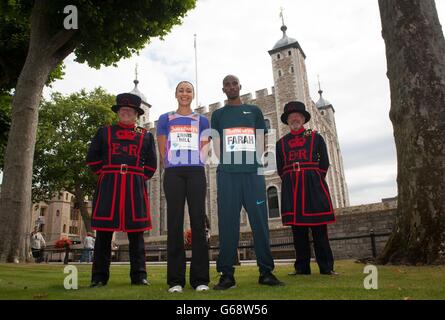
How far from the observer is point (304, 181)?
527 cm

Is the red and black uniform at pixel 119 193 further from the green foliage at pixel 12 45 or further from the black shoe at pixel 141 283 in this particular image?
the green foliage at pixel 12 45

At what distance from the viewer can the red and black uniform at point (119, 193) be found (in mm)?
4344

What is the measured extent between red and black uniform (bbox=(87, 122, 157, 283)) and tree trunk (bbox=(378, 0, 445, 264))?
14.4ft

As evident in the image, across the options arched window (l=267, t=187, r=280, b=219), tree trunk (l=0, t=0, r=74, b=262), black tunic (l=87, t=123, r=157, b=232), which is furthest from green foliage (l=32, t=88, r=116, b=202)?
black tunic (l=87, t=123, r=157, b=232)

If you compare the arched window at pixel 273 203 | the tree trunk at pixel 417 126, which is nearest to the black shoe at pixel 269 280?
the tree trunk at pixel 417 126

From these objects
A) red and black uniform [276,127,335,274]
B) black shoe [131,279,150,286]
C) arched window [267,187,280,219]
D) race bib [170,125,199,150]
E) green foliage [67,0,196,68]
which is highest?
green foliage [67,0,196,68]

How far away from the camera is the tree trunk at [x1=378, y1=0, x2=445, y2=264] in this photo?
230 inches

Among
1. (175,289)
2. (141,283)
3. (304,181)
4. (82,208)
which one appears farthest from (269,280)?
(82,208)

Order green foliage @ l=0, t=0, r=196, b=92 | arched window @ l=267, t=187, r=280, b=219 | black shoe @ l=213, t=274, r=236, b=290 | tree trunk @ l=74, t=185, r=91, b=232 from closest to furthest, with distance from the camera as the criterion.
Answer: black shoe @ l=213, t=274, r=236, b=290 < green foliage @ l=0, t=0, r=196, b=92 < tree trunk @ l=74, t=185, r=91, b=232 < arched window @ l=267, t=187, r=280, b=219

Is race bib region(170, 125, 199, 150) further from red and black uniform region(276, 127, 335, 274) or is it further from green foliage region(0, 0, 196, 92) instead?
green foliage region(0, 0, 196, 92)

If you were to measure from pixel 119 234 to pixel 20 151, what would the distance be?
34.0 metres

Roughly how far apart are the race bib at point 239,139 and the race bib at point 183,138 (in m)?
0.38

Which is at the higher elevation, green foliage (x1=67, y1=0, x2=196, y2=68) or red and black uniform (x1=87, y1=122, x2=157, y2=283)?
green foliage (x1=67, y1=0, x2=196, y2=68)

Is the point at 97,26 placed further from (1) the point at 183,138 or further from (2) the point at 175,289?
(2) the point at 175,289
